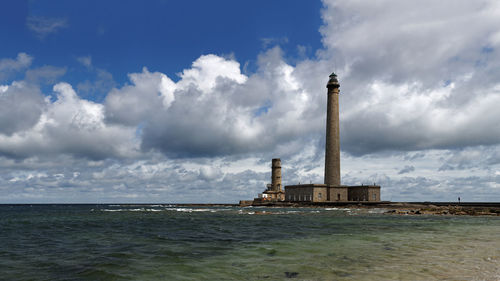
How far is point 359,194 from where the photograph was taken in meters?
84.9

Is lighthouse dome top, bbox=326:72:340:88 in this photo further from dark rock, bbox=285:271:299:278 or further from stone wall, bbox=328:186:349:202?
dark rock, bbox=285:271:299:278

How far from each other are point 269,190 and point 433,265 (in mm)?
96915

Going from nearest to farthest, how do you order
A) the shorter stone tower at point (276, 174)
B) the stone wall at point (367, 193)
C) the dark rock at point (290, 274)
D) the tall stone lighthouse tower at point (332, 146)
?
1. the dark rock at point (290, 274)
2. the stone wall at point (367, 193)
3. the tall stone lighthouse tower at point (332, 146)
4. the shorter stone tower at point (276, 174)

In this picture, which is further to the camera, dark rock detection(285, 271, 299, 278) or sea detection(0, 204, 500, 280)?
sea detection(0, 204, 500, 280)

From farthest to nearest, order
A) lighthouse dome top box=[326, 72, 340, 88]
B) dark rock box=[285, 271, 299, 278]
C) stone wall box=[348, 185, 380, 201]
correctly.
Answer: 1. lighthouse dome top box=[326, 72, 340, 88]
2. stone wall box=[348, 185, 380, 201]
3. dark rock box=[285, 271, 299, 278]

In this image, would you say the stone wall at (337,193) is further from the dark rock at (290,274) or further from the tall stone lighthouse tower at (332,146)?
the dark rock at (290,274)

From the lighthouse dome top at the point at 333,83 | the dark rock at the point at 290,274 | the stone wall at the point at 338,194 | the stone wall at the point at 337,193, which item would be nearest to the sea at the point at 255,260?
the dark rock at the point at 290,274

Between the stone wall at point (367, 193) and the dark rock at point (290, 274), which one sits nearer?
the dark rock at point (290, 274)

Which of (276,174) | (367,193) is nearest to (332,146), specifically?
(367,193)

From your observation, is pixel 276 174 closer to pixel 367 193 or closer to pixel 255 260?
pixel 367 193

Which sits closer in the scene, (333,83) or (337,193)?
(337,193)

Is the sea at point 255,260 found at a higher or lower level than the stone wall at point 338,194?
lower

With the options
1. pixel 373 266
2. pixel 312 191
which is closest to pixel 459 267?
pixel 373 266

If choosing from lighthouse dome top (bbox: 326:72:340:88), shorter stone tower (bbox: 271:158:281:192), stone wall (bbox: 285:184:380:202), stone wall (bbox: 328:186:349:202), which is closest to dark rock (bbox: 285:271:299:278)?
stone wall (bbox: 285:184:380:202)
